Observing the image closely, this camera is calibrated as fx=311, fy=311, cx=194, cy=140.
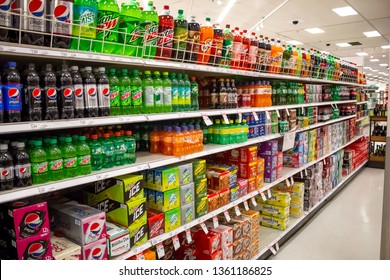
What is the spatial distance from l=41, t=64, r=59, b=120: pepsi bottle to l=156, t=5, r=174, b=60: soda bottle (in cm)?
81

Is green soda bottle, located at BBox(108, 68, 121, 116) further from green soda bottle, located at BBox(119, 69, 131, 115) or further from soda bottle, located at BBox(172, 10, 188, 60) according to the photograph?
soda bottle, located at BBox(172, 10, 188, 60)

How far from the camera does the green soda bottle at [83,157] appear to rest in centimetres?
170

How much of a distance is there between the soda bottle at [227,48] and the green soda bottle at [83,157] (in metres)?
1.47

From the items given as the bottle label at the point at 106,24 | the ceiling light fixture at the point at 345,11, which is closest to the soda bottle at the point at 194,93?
the bottle label at the point at 106,24

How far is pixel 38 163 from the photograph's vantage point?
1.53 metres

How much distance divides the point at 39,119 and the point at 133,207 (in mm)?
779

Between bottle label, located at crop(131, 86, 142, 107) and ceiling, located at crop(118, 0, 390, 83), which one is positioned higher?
ceiling, located at crop(118, 0, 390, 83)

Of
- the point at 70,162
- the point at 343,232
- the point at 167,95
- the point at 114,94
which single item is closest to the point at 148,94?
the point at 167,95

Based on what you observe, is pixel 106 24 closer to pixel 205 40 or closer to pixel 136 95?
pixel 136 95

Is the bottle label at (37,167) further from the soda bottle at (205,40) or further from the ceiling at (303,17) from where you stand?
the ceiling at (303,17)

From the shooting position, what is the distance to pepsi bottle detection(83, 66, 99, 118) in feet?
5.64

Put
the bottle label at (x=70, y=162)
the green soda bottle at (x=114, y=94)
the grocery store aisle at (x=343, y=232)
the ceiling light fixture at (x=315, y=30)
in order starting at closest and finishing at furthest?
1. the bottle label at (x=70, y=162)
2. the green soda bottle at (x=114, y=94)
3. the grocery store aisle at (x=343, y=232)
4. the ceiling light fixture at (x=315, y=30)

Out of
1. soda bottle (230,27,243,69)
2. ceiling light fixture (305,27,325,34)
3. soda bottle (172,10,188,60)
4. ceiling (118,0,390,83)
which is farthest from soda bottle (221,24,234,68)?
ceiling light fixture (305,27,325,34)

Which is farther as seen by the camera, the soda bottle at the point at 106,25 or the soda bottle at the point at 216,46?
the soda bottle at the point at 216,46
